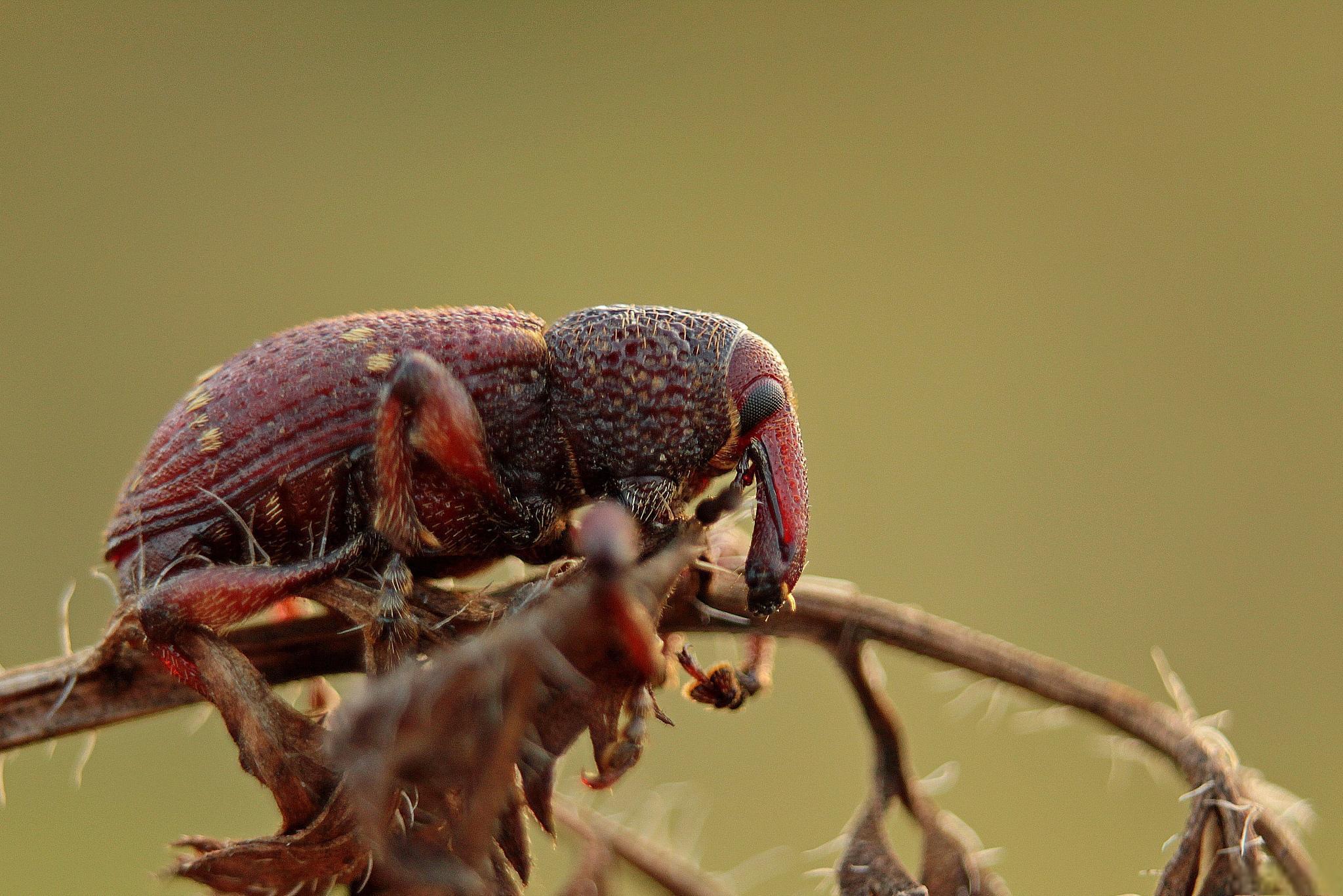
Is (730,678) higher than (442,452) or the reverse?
the reverse

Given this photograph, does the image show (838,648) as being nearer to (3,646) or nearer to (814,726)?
(814,726)

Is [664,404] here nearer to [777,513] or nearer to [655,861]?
[777,513]

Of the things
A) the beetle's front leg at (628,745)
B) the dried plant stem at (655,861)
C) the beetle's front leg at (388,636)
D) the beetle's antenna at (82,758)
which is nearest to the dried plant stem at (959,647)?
the beetle's front leg at (628,745)

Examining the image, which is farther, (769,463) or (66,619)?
(66,619)

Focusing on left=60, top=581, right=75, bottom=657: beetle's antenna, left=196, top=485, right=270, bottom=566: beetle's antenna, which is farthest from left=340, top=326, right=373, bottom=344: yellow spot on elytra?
left=60, top=581, right=75, bottom=657: beetle's antenna

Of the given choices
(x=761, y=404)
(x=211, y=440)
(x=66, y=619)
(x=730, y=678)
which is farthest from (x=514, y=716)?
(x=66, y=619)

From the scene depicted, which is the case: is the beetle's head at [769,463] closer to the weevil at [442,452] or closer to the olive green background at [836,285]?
the weevil at [442,452]

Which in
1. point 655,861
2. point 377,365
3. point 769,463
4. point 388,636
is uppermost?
point 377,365
